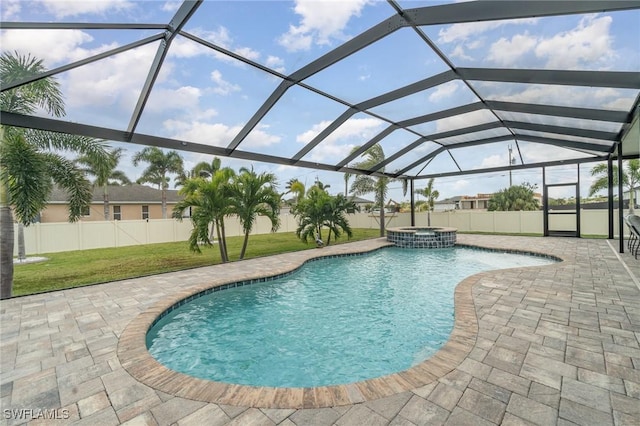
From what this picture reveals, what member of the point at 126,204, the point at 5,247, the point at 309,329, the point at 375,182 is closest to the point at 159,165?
the point at 126,204

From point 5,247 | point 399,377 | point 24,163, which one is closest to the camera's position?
point 399,377

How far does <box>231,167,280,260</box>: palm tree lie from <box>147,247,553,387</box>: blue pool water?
2668 mm

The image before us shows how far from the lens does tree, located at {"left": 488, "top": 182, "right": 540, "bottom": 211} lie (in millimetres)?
23617

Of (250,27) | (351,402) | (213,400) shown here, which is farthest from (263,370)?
(250,27)

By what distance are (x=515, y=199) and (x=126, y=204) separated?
31.9m

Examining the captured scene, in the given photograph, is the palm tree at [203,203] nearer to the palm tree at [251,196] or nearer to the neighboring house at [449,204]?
the palm tree at [251,196]

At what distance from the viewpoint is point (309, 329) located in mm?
4449

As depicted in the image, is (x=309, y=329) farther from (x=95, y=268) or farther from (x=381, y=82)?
(x=95, y=268)

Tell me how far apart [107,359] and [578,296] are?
22.4 ft

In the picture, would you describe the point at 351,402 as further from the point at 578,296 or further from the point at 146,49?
the point at 146,49

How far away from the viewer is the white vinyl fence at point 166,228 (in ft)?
39.9

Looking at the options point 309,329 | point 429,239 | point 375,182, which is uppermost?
point 375,182

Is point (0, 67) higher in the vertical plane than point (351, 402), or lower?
higher

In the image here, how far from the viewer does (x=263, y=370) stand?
11.1ft
